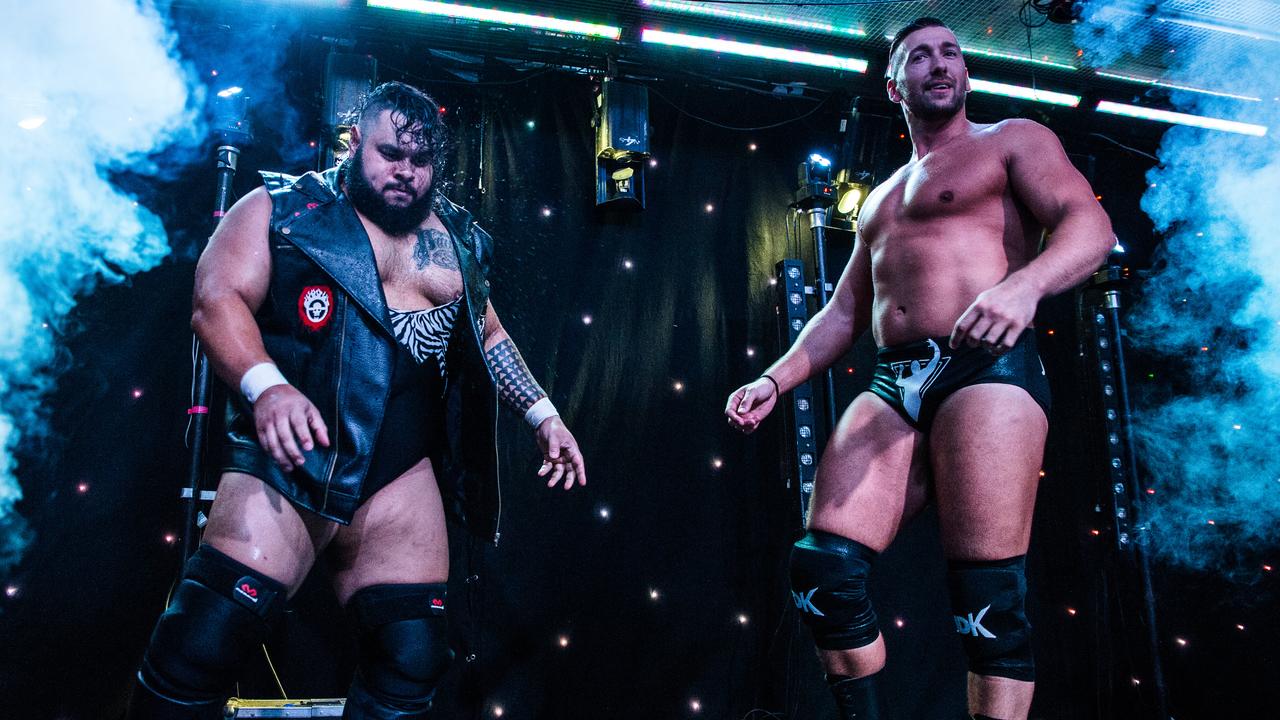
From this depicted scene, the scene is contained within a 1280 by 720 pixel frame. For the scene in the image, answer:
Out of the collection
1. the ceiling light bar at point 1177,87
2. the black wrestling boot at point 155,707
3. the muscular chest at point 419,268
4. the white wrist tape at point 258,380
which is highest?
the ceiling light bar at point 1177,87

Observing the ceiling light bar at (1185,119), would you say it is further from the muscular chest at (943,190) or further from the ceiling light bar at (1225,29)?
the muscular chest at (943,190)

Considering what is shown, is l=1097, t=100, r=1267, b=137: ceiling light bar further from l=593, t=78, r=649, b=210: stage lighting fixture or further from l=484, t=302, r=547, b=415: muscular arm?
l=484, t=302, r=547, b=415: muscular arm

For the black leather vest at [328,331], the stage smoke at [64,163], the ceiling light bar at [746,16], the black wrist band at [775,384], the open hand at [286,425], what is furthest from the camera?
the ceiling light bar at [746,16]

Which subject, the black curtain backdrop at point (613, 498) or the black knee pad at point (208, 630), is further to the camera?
the black curtain backdrop at point (613, 498)

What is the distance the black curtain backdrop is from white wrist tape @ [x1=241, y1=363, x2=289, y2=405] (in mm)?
2143

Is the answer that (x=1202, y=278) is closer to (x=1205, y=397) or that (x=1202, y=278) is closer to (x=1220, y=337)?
(x=1220, y=337)

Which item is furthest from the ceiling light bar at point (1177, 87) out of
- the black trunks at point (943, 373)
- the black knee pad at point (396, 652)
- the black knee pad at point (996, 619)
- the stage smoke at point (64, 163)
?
the stage smoke at point (64, 163)

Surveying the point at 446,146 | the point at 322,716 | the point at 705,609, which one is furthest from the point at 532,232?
the point at 322,716

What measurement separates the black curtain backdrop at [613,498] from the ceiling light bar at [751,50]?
0.89 ft

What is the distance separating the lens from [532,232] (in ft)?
14.3

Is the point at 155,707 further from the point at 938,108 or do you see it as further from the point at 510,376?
the point at 938,108

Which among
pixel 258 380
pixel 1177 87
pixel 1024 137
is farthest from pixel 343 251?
pixel 1177 87

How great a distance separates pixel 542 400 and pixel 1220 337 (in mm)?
4856

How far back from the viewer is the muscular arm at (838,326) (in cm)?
264
